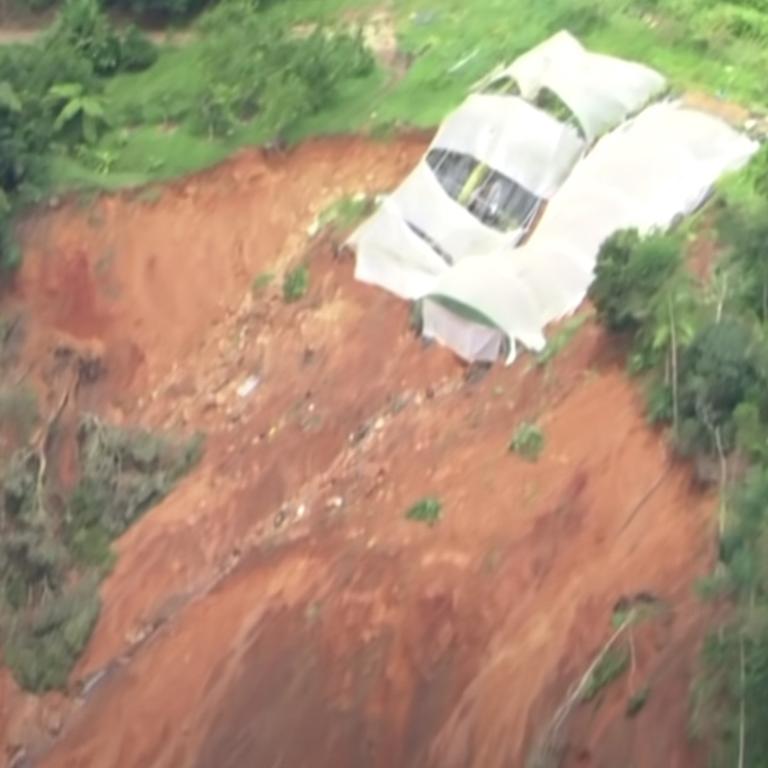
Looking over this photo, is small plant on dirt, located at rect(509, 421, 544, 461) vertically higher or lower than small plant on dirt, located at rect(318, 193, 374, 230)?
higher

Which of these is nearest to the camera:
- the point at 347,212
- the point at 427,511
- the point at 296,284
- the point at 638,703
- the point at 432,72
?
the point at 638,703

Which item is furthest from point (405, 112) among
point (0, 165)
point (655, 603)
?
point (655, 603)

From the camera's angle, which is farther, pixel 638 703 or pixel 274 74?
pixel 274 74

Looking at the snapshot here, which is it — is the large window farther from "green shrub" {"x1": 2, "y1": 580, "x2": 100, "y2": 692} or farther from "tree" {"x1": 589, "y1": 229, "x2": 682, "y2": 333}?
"green shrub" {"x1": 2, "y1": 580, "x2": 100, "y2": 692}

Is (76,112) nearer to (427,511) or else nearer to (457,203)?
(457,203)

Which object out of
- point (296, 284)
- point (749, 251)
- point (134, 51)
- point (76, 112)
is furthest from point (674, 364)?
point (134, 51)

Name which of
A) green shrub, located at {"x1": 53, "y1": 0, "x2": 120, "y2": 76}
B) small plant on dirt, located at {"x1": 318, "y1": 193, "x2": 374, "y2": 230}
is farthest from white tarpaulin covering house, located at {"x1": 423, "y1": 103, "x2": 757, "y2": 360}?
green shrub, located at {"x1": 53, "y1": 0, "x2": 120, "y2": 76}

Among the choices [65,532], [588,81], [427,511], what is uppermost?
[588,81]
